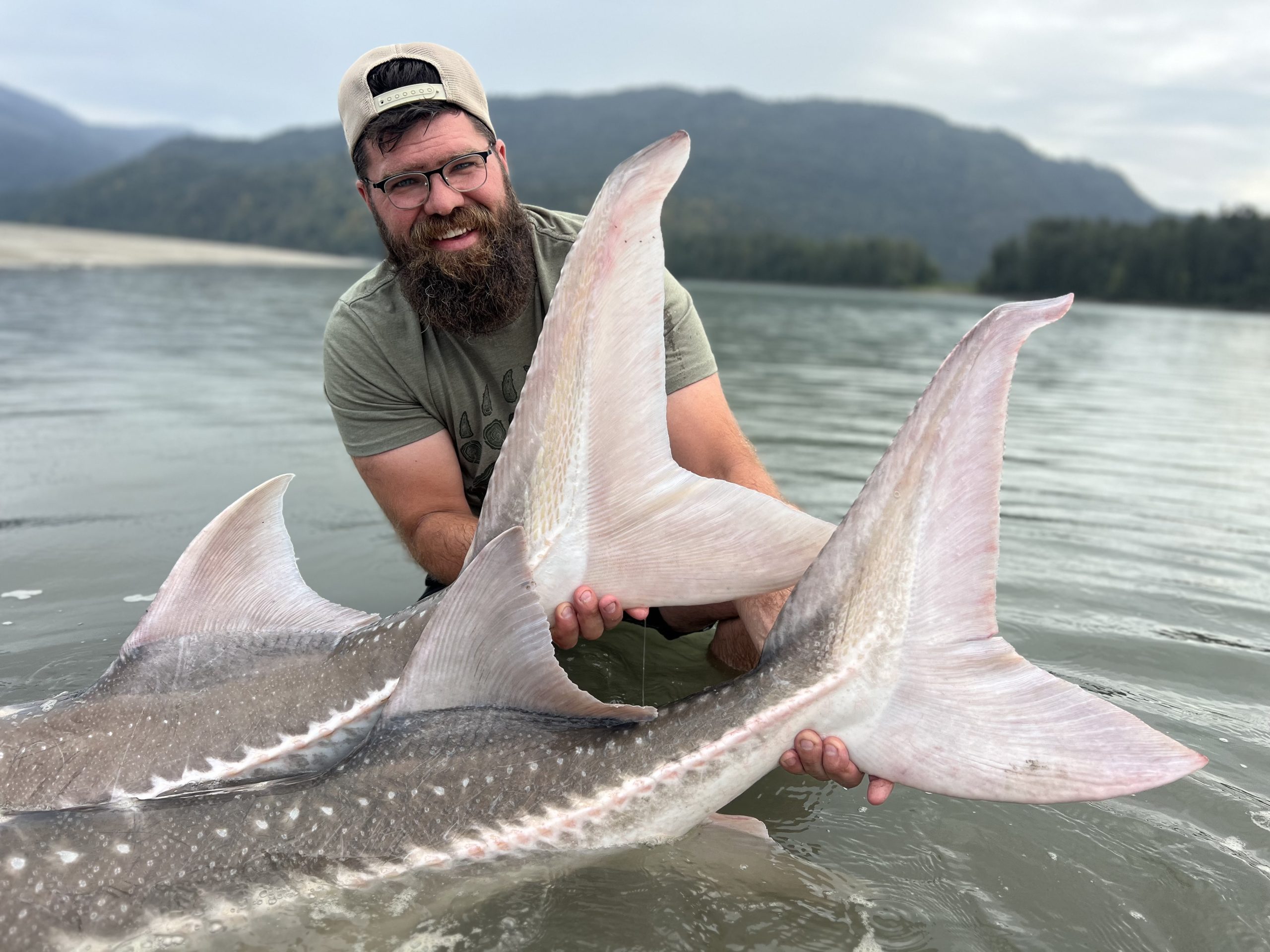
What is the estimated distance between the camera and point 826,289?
86.1 meters

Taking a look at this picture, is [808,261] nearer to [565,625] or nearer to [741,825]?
[565,625]

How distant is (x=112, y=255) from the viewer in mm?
47375

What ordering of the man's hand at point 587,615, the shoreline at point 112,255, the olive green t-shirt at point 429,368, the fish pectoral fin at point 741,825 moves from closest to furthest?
the fish pectoral fin at point 741,825 < the man's hand at point 587,615 < the olive green t-shirt at point 429,368 < the shoreline at point 112,255

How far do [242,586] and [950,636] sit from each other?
65.6 inches

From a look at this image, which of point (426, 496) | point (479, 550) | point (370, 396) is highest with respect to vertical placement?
point (370, 396)

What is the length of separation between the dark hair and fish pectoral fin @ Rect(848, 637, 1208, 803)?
8.27ft

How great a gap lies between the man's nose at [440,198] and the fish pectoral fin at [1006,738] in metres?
2.35

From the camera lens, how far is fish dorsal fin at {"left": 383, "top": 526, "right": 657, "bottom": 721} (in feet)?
6.46

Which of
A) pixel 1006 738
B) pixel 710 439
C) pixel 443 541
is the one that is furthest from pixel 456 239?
pixel 1006 738

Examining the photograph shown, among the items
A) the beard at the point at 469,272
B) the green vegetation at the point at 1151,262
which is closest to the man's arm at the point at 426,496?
the beard at the point at 469,272

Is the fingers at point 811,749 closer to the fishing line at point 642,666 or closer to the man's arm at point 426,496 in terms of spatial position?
the fishing line at point 642,666

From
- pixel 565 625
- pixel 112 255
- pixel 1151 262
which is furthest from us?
pixel 1151 262

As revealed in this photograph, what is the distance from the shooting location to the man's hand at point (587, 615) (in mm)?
2416

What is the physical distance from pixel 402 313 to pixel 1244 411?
11.3 meters
